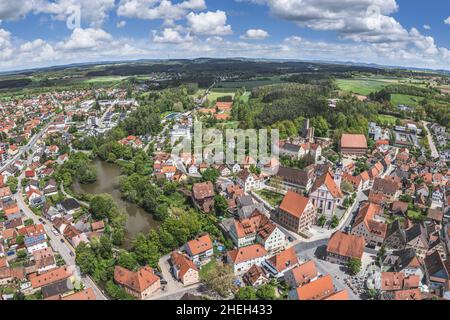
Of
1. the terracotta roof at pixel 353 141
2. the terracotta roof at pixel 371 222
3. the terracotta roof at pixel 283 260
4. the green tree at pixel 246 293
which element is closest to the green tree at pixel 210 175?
the terracotta roof at pixel 283 260

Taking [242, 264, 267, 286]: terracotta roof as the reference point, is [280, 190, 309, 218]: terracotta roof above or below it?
above

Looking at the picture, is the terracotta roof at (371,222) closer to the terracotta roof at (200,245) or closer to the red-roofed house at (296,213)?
the red-roofed house at (296,213)

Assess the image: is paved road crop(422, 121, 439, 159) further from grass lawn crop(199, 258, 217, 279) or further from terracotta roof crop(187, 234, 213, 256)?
grass lawn crop(199, 258, 217, 279)

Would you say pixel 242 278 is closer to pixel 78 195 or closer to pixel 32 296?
pixel 32 296

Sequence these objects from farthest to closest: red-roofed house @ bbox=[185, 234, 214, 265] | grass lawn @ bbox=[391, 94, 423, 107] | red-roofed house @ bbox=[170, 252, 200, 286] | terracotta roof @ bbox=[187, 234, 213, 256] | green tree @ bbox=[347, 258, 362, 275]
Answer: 1. grass lawn @ bbox=[391, 94, 423, 107]
2. terracotta roof @ bbox=[187, 234, 213, 256]
3. red-roofed house @ bbox=[185, 234, 214, 265]
4. green tree @ bbox=[347, 258, 362, 275]
5. red-roofed house @ bbox=[170, 252, 200, 286]

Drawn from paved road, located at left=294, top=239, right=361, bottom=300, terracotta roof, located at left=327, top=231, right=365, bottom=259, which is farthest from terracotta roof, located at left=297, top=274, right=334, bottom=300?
terracotta roof, located at left=327, top=231, right=365, bottom=259

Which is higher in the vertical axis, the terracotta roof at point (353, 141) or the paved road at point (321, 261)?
the terracotta roof at point (353, 141)
